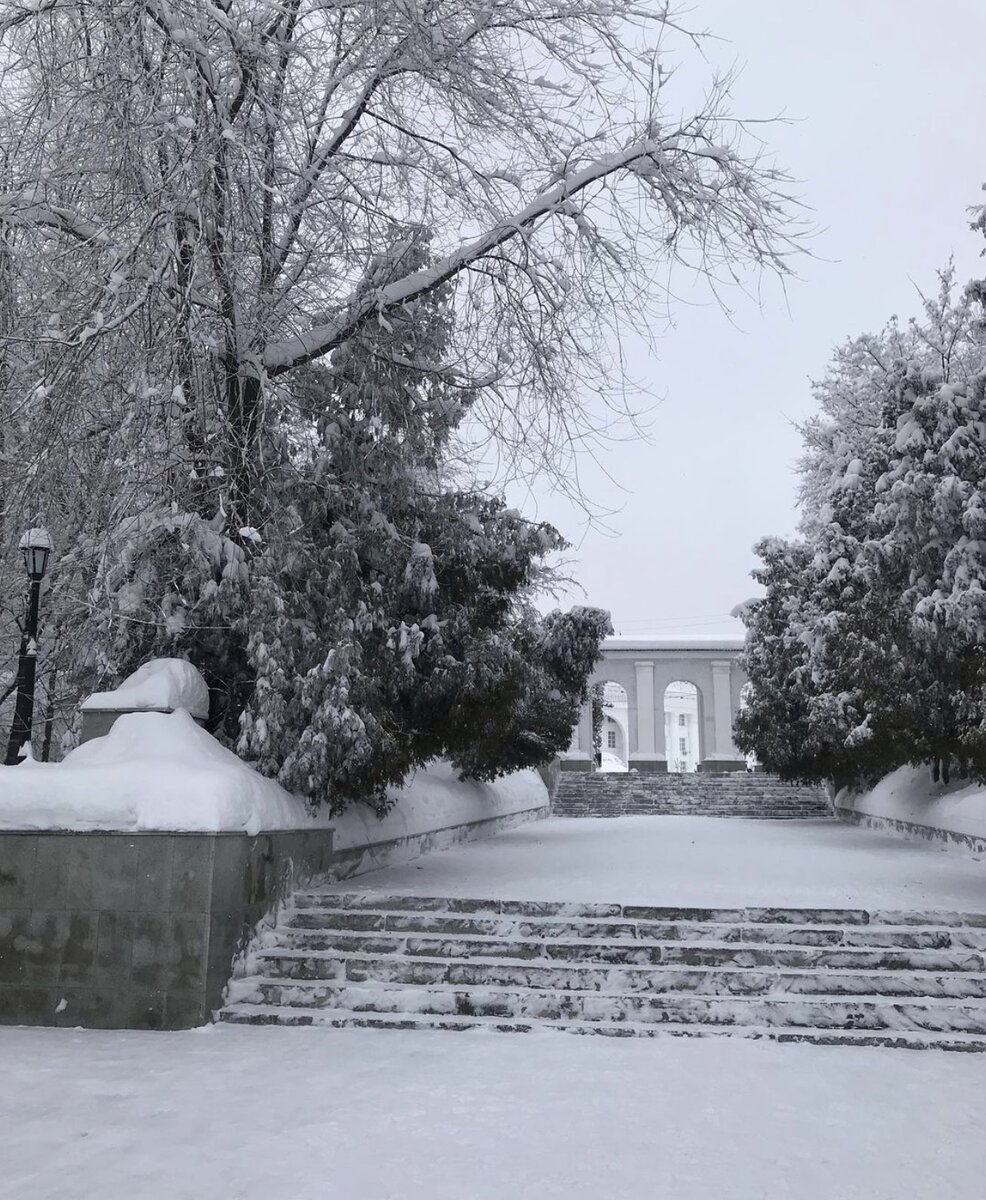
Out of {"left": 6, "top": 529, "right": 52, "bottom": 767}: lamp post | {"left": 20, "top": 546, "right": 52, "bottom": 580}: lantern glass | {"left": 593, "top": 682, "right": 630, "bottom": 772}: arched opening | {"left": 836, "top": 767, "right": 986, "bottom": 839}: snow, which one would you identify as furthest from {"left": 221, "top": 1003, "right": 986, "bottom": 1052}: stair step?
{"left": 593, "top": 682, "right": 630, "bottom": 772}: arched opening

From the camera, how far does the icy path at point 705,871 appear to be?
818 centimetres

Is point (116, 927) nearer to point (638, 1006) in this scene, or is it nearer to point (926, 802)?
point (638, 1006)

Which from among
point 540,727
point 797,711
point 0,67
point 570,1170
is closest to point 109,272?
point 0,67

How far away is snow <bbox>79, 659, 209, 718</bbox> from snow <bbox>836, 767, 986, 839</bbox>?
29.3 feet

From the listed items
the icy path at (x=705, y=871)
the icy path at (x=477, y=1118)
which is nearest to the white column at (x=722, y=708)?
the icy path at (x=705, y=871)

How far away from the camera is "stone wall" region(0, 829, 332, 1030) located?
6141mm

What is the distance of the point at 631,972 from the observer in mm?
6461

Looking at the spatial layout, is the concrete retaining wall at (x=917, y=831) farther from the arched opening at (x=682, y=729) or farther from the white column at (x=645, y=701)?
the arched opening at (x=682, y=729)

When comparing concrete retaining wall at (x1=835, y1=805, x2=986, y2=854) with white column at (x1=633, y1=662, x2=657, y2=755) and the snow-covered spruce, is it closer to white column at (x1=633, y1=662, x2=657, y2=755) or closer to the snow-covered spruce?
the snow-covered spruce

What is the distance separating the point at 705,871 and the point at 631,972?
4.06 m

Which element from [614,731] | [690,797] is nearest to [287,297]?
[690,797]

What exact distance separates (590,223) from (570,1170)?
6.26 meters

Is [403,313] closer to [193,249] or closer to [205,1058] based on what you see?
[193,249]

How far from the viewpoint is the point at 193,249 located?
21.9 ft
